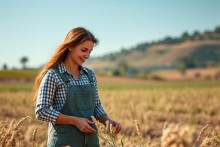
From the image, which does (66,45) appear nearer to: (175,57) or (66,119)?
(66,119)

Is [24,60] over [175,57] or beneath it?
beneath

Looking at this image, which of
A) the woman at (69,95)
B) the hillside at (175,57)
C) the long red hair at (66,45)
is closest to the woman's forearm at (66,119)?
the woman at (69,95)

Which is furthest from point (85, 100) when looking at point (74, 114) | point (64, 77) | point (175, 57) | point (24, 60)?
point (175, 57)

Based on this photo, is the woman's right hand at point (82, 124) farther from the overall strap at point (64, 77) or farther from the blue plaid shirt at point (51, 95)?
the overall strap at point (64, 77)

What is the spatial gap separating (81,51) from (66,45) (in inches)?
6.4

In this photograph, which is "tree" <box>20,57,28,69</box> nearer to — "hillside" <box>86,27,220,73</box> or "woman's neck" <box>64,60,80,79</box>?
"hillside" <box>86,27,220,73</box>

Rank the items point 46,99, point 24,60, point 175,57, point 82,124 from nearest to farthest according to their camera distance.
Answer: point 82,124
point 46,99
point 24,60
point 175,57

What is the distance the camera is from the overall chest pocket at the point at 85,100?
3.24 metres

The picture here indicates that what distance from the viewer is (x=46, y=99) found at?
309 centimetres

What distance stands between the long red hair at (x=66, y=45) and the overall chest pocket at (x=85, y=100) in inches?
15.3

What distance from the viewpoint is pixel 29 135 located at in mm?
7461

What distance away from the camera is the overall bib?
3.15 meters

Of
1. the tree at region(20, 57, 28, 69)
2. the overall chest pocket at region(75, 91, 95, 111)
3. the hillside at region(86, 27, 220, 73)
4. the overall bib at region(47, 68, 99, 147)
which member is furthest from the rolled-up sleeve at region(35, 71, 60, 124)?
the tree at region(20, 57, 28, 69)

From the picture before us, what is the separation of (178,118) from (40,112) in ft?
29.0
